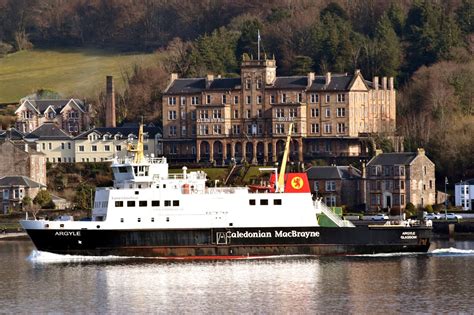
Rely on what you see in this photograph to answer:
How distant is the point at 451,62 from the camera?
477ft

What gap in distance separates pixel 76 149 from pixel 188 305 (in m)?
77.2

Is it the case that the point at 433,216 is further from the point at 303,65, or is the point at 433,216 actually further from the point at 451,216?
the point at 303,65

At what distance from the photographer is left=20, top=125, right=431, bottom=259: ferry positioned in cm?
9269

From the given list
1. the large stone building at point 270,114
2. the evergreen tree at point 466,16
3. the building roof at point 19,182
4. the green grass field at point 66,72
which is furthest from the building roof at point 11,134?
the evergreen tree at point 466,16

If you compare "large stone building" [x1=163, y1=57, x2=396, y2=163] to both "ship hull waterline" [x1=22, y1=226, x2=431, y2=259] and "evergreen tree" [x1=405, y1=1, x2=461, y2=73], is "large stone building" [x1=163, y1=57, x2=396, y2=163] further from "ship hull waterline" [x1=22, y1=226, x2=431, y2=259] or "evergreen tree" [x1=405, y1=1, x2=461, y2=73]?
"ship hull waterline" [x1=22, y1=226, x2=431, y2=259]

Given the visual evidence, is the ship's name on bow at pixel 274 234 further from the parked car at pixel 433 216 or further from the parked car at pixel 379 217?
the parked car at pixel 433 216

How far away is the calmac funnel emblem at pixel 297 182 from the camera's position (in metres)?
94.6

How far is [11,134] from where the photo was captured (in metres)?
151

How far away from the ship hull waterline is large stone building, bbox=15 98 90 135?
65.9 m

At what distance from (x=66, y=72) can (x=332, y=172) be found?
68.2 metres

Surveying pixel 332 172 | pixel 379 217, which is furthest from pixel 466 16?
pixel 379 217

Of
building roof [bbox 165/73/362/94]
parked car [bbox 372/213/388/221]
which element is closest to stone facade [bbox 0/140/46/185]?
building roof [bbox 165/73/362/94]

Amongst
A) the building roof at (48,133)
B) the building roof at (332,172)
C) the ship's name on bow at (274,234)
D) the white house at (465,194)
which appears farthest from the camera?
the building roof at (48,133)

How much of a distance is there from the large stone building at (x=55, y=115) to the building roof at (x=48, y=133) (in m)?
4.99
